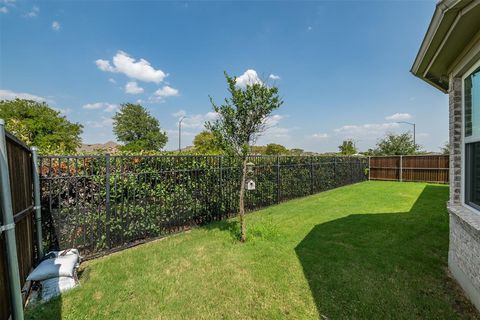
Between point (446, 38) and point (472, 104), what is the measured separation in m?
0.92

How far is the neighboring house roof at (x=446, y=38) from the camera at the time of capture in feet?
5.88

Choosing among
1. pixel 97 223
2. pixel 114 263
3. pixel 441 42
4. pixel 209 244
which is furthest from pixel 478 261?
pixel 97 223

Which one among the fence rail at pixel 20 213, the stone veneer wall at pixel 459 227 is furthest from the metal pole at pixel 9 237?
the stone veneer wall at pixel 459 227

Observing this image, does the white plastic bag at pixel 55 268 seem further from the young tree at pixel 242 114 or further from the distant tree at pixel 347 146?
the distant tree at pixel 347 146

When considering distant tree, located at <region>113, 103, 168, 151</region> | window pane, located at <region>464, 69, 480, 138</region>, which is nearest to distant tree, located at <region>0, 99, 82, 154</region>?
distant tree, located at <region>113, 103, 168, 151</region>

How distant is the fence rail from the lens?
2.02m

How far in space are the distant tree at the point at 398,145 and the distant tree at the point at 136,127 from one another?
37.6 m

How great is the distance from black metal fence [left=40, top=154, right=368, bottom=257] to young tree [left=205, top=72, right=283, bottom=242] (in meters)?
1.46

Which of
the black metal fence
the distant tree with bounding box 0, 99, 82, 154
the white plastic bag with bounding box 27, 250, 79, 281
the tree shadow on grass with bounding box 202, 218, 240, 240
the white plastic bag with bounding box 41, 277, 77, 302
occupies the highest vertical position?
the distant tree with bounding box 0, 99, 82, 154

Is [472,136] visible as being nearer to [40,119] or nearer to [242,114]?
[242,114]

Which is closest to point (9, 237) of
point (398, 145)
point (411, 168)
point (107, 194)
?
point (107, 194)

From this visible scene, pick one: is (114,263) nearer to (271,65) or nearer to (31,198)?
(31,198)

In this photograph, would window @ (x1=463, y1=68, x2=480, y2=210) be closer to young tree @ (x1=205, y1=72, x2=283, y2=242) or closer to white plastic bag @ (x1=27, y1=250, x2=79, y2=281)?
young tree @ (x1=205, y1=72, x2=283, y2=242)

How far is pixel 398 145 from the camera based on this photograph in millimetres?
22453
